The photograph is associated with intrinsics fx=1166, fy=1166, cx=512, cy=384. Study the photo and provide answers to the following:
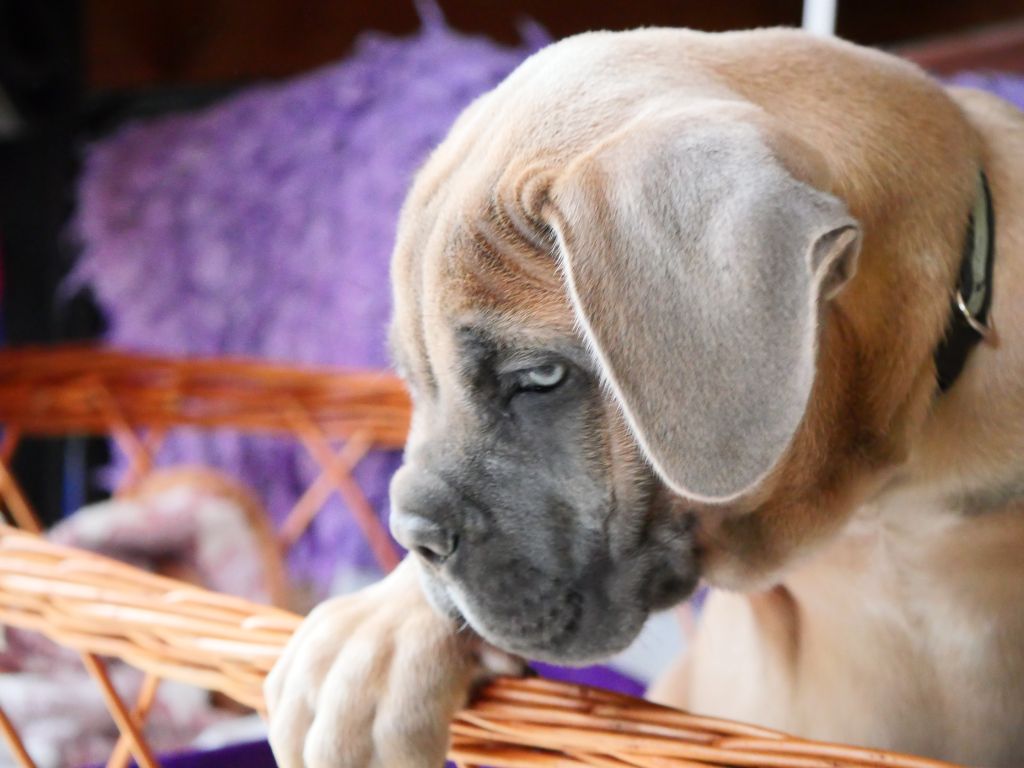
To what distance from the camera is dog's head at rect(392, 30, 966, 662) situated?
29.4 inches

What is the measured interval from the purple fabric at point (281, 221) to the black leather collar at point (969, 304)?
3.71ft

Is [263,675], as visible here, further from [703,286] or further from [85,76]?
[85,76]

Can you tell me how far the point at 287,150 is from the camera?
227 cm

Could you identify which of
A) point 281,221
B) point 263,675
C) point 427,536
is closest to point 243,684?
point 263,675

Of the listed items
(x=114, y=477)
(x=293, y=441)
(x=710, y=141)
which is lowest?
(x=114, y=477)

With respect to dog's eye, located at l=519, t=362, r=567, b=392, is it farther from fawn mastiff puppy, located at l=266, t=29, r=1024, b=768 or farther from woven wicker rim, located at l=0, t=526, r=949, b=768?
woven wicker rim, located at l=0, t=526, r=949, b=768

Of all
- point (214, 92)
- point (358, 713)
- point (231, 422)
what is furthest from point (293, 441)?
point (358, 713)

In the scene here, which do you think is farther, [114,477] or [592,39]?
[114,477]

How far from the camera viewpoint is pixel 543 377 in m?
0.88

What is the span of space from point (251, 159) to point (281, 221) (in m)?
0.15

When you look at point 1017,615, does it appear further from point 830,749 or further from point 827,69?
point 827,69

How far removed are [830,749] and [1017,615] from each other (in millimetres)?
393

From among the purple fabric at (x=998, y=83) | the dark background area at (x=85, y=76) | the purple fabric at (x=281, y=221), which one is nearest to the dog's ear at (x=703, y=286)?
the purple fabric at (x=998, y=83)

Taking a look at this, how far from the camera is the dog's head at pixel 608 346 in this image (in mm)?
746
